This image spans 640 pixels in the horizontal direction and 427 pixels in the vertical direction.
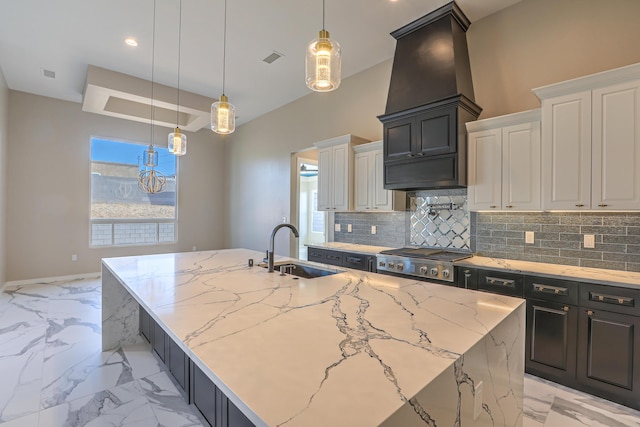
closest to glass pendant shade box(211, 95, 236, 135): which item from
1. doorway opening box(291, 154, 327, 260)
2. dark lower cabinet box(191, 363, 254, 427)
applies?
dark lower cabinet box(191, 363, 254, 427)

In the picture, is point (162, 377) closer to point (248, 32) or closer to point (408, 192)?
point (408, 192)

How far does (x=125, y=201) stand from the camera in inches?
250

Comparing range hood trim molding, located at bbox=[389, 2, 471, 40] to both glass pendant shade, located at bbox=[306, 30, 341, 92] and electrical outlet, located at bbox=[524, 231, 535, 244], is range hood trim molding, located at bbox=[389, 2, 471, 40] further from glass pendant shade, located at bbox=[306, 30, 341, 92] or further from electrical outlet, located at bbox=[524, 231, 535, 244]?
electrical outlet, located at bbox=[524, 231, 535, 244]

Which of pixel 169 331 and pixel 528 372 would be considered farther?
pixel 528 372

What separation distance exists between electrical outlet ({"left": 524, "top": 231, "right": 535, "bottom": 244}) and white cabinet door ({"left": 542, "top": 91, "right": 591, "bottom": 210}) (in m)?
0.46

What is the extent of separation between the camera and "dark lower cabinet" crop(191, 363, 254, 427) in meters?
1.11

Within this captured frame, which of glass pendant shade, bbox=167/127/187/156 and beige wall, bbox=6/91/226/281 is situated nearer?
glass pendant shade, bbox=167/127/187/156

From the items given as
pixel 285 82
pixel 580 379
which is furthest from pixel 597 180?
pixel 285 82

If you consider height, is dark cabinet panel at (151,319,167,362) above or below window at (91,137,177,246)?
below

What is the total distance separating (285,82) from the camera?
4.88 metres

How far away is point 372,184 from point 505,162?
1.49m

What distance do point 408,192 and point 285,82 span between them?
2.63 meters

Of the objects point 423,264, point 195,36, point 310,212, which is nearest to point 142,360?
point 423,264

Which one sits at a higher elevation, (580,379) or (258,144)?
(258,144)
